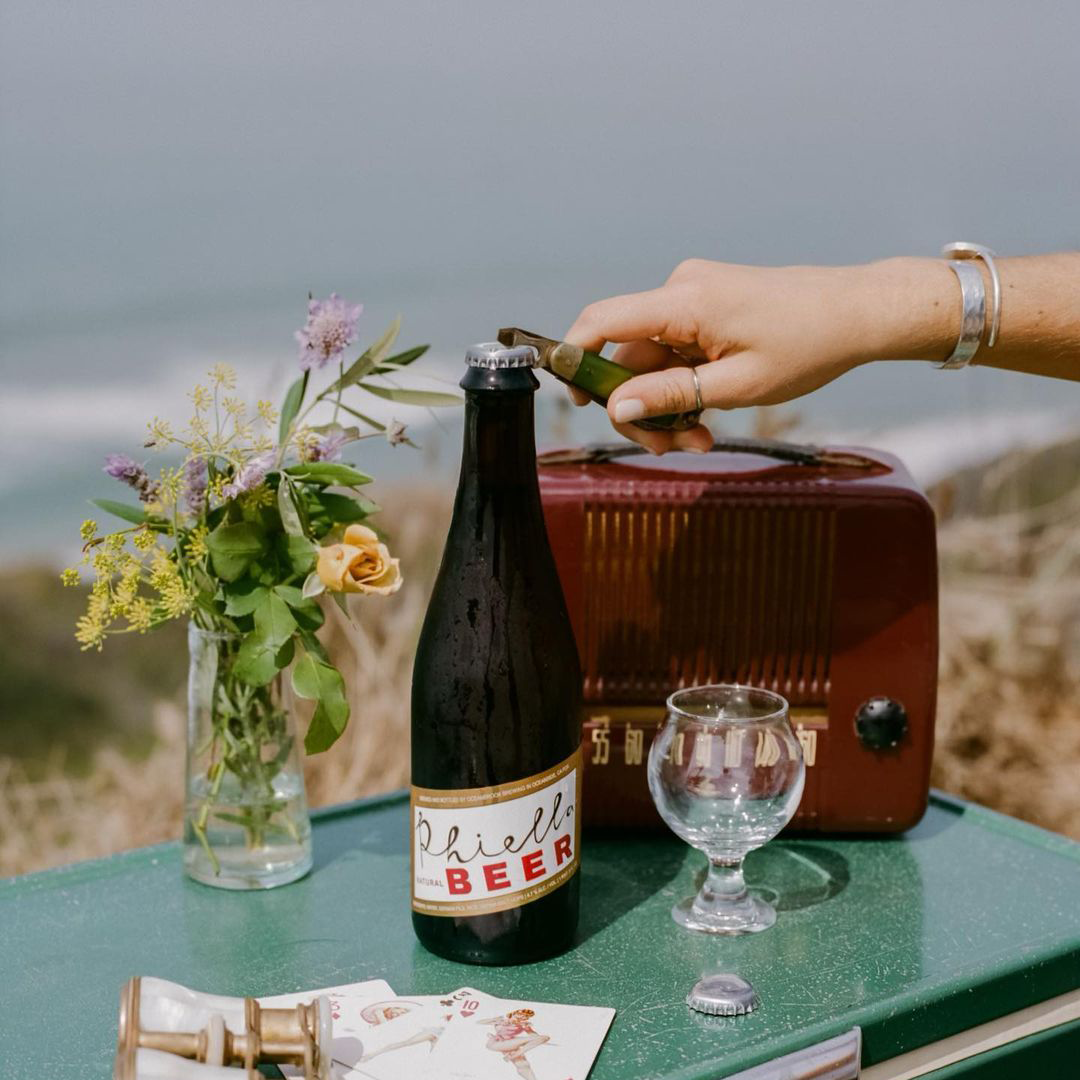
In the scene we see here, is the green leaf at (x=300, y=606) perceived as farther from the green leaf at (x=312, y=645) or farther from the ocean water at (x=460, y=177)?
the ocean water at (x=460, y=177)

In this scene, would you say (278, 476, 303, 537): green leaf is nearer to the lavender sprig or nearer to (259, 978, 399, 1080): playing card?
the lavender sprig

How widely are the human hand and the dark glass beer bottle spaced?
140 millimetres

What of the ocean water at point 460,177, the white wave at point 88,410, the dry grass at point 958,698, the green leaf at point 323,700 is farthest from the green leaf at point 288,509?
the white wave at point 88,410

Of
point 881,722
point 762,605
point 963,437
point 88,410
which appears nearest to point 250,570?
point 762,605

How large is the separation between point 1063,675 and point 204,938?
197cm

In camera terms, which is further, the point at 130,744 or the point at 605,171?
the point at 130,744

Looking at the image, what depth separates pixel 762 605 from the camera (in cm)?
127

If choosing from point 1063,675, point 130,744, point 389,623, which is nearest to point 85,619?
point 389,623

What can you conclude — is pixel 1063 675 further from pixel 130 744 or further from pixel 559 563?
pixel 130 744

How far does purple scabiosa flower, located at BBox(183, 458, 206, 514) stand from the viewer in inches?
44.7

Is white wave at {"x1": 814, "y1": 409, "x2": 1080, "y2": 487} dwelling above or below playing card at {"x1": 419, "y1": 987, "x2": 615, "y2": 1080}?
above

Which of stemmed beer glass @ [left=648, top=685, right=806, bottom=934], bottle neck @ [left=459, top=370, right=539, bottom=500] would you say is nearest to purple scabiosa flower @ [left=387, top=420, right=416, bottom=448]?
bottle neck @ [left=459, top=370, right=539, bottom=500]

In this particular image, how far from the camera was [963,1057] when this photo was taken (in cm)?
106

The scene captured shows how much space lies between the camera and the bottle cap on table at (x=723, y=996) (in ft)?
3.21
